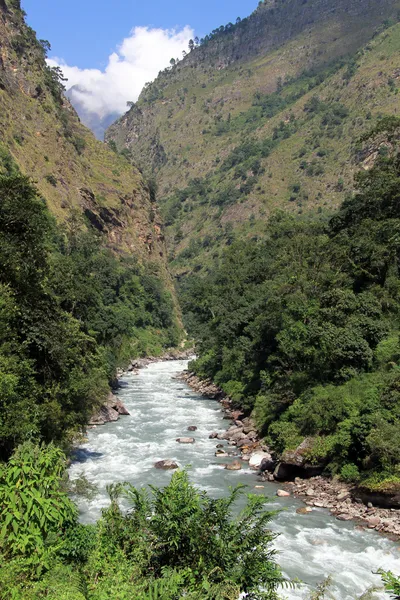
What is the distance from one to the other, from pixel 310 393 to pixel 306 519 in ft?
27.5

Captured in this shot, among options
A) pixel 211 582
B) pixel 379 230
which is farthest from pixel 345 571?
pixel 379 230

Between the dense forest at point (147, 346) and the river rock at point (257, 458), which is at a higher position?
the dense forest at point (147, 346)

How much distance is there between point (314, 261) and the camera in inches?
1439

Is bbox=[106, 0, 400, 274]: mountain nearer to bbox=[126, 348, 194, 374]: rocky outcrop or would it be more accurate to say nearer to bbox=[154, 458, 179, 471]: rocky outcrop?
bbox=[126, 348, 194, 374]: rocky outcrop

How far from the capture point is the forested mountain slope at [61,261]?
57.8ft

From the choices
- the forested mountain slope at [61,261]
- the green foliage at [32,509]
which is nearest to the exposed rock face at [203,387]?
the forested mountain slope at [61,261]

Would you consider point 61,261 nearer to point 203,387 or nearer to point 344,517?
point 344,517

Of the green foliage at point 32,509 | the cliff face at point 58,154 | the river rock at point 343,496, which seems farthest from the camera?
the cliff face at point 58,154

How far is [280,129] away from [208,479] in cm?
13352

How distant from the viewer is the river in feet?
44.1

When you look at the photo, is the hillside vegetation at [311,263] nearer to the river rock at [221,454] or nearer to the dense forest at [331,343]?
the dense forest at [331,343]

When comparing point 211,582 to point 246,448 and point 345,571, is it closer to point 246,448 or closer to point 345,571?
point 345,571

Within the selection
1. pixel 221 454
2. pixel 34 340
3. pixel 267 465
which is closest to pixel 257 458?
pixel 267 465

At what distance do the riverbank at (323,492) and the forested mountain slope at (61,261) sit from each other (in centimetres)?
831
